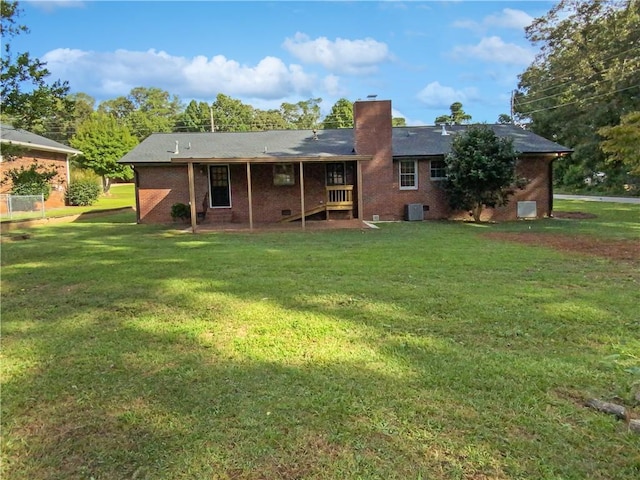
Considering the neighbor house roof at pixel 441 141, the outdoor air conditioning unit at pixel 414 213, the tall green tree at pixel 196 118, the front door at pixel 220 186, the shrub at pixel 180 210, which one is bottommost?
the outdoor air conditioning unit at pixel 414 213

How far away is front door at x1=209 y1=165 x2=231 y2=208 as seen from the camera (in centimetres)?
1875

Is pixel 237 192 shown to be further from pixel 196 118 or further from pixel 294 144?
pixel 196 118

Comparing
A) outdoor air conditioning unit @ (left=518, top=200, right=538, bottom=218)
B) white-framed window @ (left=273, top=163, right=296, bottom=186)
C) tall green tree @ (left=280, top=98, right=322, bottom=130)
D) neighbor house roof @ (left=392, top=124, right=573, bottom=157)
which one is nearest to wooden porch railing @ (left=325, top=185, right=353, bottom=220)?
white-framed window @ (left=273, top=163, right=296, bottom=186)

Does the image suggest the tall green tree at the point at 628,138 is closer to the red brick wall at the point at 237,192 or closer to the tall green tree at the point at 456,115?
the red brick wall at the point at 237,192

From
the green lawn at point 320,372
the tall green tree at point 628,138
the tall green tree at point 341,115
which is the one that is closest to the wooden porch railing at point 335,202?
the tall green tree at point 628,138

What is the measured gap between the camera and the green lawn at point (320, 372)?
2721 millimetres

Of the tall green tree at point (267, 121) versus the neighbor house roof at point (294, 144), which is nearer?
the neighbor house roof at point (294, 144)

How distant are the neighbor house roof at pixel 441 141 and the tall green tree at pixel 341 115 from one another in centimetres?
4193

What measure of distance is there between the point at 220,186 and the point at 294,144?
12.5ft

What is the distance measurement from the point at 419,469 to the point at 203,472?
118 cm

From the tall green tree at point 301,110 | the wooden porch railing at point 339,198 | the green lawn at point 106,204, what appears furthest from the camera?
the tall green tree at point 301,110

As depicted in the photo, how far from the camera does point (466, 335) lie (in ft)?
15.7

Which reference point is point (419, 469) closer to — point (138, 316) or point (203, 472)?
point (203, 472)

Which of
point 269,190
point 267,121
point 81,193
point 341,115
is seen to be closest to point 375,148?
point 269,190
